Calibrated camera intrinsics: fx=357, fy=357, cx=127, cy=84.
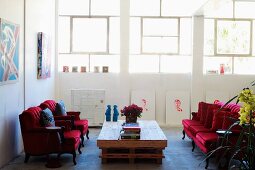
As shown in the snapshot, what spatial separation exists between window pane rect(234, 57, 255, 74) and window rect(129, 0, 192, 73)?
1.35 m

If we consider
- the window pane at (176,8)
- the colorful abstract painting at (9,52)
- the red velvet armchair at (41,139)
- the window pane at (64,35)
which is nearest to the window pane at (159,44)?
the window pane at (176,8)

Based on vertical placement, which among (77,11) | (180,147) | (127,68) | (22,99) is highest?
(77,11)

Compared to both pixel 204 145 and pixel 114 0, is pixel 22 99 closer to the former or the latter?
pixel 204 145

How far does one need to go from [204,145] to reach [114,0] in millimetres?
5450

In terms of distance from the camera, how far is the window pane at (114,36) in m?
9.80

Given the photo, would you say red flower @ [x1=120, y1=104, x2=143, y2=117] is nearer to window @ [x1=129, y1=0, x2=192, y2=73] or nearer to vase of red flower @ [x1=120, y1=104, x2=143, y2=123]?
vase of red flower @ [x1=120, y1=104, x2=143, y2=123]

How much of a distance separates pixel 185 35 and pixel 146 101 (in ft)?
7.00

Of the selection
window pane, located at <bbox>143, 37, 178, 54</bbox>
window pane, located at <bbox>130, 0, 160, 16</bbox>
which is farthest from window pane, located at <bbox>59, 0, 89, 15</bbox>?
window pane, located at <bbox>143, 37, 178, 54</bbox>

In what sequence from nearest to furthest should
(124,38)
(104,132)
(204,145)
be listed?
(204,145)
(104,132)
(124,38)

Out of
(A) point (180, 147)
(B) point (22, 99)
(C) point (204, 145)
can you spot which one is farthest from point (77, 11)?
(C) point (204, 145)

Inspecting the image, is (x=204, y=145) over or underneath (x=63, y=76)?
underneath

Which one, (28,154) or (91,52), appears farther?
(91,52)

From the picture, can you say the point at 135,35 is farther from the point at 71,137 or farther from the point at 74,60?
the point at 71,137

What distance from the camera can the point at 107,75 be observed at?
9641 millimetres
